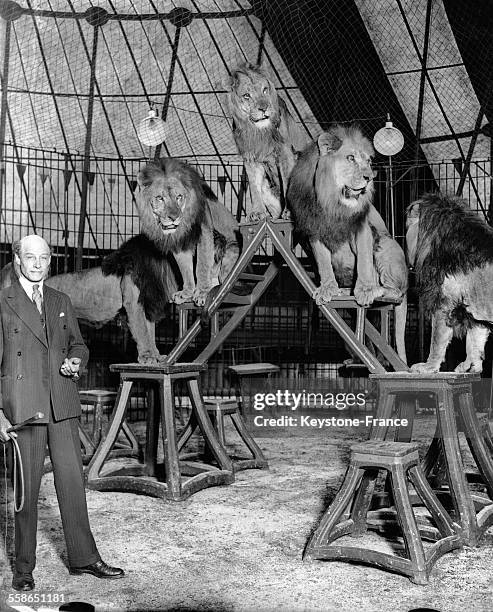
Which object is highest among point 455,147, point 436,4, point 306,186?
point 436,4

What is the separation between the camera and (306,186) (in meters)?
4.27

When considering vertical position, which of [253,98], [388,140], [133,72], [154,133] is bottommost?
[253,98]

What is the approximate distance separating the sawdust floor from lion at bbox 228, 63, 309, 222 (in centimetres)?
193

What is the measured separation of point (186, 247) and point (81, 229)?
419 cm

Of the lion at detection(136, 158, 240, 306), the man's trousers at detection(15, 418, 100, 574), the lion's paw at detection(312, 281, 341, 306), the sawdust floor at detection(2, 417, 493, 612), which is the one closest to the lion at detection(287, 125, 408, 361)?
the lion's paw at detection(312, 281, 341, 306)

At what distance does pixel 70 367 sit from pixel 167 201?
2.05m

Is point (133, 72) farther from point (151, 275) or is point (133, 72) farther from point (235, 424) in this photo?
point (235, 424)

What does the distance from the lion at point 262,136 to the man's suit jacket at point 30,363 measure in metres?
2.24

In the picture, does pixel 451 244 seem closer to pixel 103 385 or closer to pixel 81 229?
pixel 81 229

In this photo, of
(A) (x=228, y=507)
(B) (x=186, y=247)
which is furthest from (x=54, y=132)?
(A) (x=228, y=507)

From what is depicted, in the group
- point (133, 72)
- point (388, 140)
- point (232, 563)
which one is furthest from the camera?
point (133, 72)

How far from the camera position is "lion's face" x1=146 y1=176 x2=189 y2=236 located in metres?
4.60

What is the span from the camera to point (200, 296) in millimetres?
4852

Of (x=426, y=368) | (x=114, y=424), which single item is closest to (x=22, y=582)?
(x=114, y=424)
